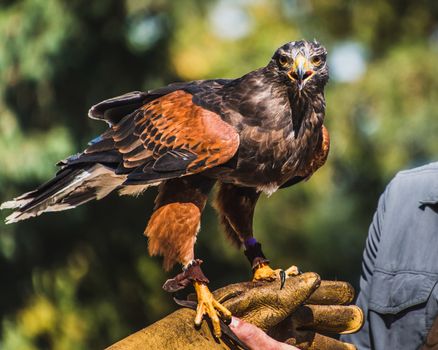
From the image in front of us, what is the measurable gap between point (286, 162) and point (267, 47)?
6317 millimetres

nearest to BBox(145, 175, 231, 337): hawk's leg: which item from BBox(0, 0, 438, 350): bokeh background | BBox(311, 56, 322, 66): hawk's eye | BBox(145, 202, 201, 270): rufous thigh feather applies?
BBox(145, 202, 201, 270): rufous thigh feather

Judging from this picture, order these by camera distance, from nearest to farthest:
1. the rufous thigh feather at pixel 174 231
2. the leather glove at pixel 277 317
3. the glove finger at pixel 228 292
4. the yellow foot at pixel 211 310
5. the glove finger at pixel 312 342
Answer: the leather glove at pixel 277 317 → the yellow foot at pixel 211 310 → the glove finger at pixel 228 292 → the rufous thigh feather at pixel 174 231 → the glove finger at pixel 312 342

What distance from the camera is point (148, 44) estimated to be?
386 inches

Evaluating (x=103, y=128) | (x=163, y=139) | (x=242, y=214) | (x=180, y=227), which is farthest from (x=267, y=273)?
(x=103, y=128)

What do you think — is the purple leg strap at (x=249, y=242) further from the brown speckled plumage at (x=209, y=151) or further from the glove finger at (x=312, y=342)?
the glove finger at (x=312, y=342)

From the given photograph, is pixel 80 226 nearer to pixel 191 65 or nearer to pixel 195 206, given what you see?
pixel 191 65

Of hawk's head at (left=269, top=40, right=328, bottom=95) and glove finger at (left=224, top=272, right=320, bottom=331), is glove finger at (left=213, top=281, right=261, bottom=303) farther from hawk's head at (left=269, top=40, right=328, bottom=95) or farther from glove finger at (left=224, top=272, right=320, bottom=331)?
hawk's head at (left=269, top=40, right=328, bottom=95)

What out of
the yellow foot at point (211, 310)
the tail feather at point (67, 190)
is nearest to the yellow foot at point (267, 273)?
the yellow foot at point (211, 310)

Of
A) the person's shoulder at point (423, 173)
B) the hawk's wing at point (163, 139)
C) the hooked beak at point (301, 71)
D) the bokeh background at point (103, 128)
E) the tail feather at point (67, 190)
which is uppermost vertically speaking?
the hooked beak at point (301, 71)

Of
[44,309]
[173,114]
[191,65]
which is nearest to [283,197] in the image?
[191,65]

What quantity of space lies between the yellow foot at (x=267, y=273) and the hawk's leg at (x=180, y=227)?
0.33m

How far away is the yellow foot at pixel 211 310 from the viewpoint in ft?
11.4

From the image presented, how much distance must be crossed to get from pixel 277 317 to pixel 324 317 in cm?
25

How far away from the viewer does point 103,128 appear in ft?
29.3
